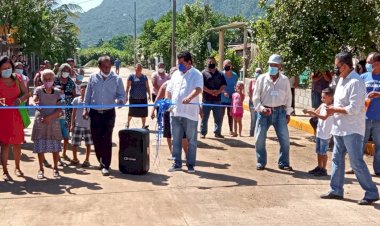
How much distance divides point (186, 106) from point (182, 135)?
52 centimetres

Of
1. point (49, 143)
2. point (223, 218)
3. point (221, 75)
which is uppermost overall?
point (221, 75)

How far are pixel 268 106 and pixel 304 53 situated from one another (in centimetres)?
373

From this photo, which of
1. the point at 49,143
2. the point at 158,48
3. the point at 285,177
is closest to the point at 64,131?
the point at 49,143

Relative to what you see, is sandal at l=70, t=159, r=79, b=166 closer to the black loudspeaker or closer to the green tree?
the black loudspeaker

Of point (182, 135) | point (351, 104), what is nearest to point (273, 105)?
point (182, 135)

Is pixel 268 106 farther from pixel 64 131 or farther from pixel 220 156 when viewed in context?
pixel 64 131

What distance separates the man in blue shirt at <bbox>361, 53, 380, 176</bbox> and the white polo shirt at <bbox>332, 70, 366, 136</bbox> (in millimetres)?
1630

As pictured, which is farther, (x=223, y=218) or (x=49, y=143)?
(x=49, y=143)

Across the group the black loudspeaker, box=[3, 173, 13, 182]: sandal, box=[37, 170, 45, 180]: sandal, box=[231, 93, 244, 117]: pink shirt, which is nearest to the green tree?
box=[231, 93, 244, 117]: pink shirt

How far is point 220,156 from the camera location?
34.3 feet

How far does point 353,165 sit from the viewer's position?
7020 mm

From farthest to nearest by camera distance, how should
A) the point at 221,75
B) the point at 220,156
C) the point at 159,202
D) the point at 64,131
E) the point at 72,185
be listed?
1. the point at 221,75
2. the point at 220,156
3. the point at 64,131
4. the point at 72,185
5. the point at 159,202

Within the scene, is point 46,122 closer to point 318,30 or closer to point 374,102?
point 374,102

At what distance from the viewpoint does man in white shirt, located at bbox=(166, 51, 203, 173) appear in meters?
8.69
